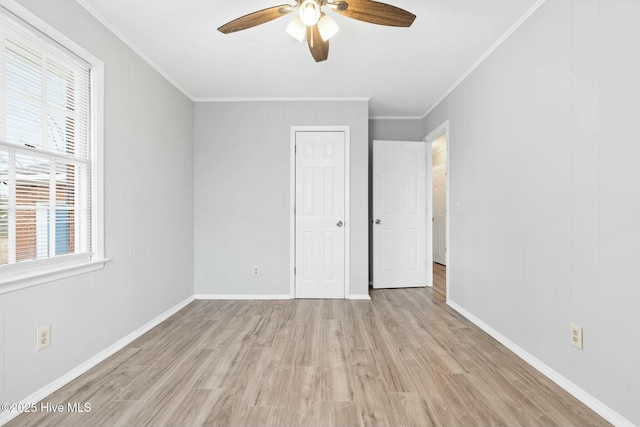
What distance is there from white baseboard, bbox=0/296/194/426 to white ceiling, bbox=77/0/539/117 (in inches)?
94.3

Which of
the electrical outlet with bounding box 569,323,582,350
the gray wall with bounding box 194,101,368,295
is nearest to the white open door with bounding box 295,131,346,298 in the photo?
the gray wall with bounding box 194,101,368,295

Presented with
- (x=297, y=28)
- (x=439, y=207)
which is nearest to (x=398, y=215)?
(x=439, y=207)

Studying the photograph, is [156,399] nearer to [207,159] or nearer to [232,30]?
[232,30]

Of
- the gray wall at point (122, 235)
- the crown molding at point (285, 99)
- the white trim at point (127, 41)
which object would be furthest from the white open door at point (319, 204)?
the white trim at point (127, 41)

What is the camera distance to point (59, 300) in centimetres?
185

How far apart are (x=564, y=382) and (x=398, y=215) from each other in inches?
103

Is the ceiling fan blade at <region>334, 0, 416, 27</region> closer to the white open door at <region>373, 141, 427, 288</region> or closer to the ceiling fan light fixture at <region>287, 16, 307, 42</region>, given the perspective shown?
the ceiling fan light fixture at <region>287, 16, 307, 42</region>

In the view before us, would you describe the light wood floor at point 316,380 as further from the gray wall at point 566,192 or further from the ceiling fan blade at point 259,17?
the ceiling fan blade at point 259,17

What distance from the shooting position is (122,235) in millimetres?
2457

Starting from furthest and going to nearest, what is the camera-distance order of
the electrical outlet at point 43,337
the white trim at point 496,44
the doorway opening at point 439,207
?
the doorway opening at point 439,207 < the white trim at point 496,44 < the electrical outlet at point 43,337

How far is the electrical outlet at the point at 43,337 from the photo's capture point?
67.4 inches

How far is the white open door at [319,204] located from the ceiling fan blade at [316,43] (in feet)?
5.20

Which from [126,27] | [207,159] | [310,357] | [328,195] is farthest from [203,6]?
[310,357]

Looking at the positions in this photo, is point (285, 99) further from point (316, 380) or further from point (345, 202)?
point (316, 380)
